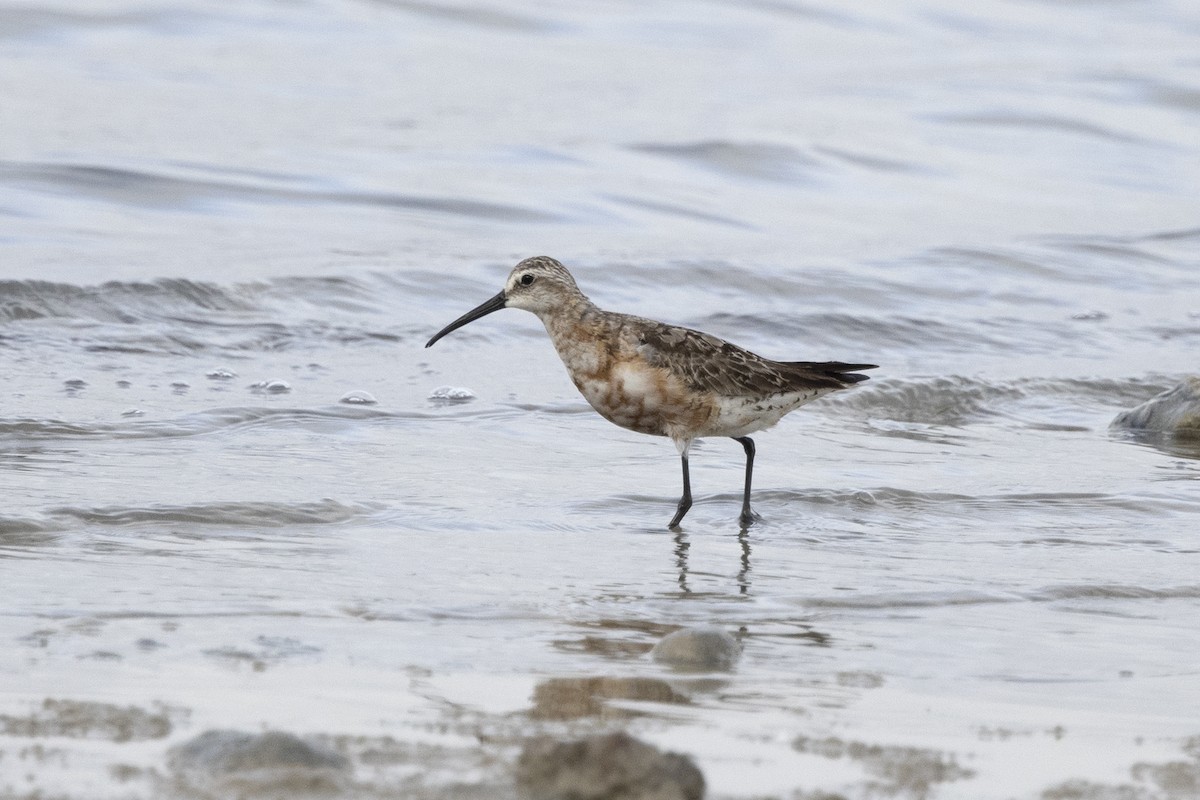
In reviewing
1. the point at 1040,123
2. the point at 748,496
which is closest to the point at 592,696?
the point at 748,496

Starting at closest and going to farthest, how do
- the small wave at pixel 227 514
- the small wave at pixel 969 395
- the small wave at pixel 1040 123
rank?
the small wave at pixel 227 514 → the small wave at pixel 969 395 → the small wave at pixel 1040 123

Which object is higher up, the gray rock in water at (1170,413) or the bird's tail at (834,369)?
the bird's tail at (834,369)

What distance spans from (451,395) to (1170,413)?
440 centimetres

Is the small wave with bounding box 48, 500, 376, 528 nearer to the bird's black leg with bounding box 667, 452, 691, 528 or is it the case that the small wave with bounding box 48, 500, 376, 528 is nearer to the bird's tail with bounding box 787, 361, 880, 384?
the bird's black leg with bounding box 667, 452, 691, 528

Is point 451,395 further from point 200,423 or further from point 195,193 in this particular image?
point 195,193

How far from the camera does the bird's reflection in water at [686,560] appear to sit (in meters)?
6.76

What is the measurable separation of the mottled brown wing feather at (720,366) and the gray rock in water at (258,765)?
4044 millimetres

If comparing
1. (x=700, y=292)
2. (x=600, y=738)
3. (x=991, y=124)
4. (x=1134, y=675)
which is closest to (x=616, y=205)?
(x=700, y=292)

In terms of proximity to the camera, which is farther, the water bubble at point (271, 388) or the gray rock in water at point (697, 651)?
the water bubble at point (271, 388)

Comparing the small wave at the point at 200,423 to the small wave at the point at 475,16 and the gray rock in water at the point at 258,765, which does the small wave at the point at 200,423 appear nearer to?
the gray rock in water at the point at 258,765

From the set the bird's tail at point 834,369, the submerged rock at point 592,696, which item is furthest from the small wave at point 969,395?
the submerged rock at point 592,696

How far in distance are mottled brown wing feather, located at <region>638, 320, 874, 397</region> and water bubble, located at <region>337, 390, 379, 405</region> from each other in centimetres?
Result: 262

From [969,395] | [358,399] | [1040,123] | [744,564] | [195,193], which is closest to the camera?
[744,564]

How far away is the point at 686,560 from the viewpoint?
724 centimetres
